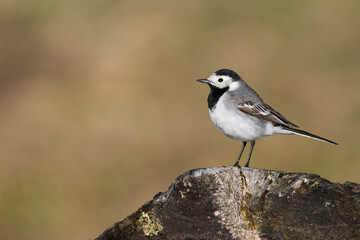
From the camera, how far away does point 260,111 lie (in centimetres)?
934

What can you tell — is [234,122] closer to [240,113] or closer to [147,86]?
[240,113]

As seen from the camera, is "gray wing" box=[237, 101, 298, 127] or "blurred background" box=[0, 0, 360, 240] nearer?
"gray wing" box=[237, 101, 298, 127]

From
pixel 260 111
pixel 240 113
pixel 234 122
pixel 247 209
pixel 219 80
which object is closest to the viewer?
pixel 247 209

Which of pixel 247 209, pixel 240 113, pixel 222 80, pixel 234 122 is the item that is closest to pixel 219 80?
pixel 222 80

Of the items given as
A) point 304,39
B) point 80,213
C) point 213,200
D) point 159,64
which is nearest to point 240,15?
point 304,39

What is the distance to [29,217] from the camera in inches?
633

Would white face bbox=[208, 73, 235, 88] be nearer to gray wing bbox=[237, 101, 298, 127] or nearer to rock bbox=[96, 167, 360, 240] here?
gray wing bbox=[237, 101, 298, 127]

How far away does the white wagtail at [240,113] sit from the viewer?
9008mm

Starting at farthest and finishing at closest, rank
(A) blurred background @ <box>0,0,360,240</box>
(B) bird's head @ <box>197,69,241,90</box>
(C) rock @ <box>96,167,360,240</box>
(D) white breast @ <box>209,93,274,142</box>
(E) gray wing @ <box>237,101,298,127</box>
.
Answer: (A) blurred background @ <box>0,0,360,240</box> < (B) bird's head @ <box>197,69,241,90</box> < (E) gray wing @ <box>237,101,298,127</box> < (D) white breast @ <box>209,93,274,142</box> < (C) rock @ <box>96,167,360,240</box>

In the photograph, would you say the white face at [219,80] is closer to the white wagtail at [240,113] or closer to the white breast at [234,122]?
the white wagtail at [240,113]

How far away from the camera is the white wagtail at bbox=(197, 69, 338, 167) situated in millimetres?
9008

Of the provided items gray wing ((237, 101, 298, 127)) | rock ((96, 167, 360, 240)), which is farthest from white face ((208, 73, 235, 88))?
rock ((96, 167, 360, 240))

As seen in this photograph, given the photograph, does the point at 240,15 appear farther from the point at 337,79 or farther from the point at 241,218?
the point at 241,218

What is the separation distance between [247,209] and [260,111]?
3.10m
